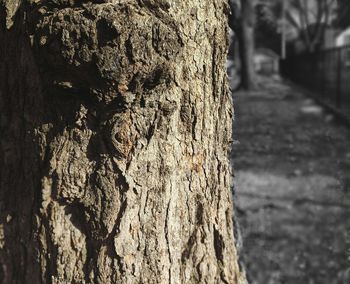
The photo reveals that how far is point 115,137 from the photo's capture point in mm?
1624

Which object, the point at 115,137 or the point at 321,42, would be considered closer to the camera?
the point at 115,137

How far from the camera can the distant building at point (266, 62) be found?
25.2 meters

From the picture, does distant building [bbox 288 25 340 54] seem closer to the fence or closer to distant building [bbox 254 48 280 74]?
the fence

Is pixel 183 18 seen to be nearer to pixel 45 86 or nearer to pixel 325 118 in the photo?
pixel 45 86

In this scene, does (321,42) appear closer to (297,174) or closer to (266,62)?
(266,62)

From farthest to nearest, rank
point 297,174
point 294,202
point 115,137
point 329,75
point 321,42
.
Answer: point 321,42 < point 329,75 < point 297,174 < point 294,202 < point 115,137

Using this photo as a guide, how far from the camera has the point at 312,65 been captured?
14820 mm

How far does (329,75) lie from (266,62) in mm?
14797

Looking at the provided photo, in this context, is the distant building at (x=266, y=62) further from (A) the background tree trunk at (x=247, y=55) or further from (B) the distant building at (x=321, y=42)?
(A) the background tree trunk at (x=247, y=55)

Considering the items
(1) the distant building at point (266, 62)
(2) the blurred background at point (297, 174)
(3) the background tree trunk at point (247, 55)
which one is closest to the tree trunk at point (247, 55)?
(3) the background tree trunk at point (247, 55)

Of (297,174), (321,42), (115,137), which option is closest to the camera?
(115,137)

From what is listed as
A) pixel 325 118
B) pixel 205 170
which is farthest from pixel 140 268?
pixel 325 118

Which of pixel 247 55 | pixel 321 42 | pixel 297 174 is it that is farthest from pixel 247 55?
pixel 297 174

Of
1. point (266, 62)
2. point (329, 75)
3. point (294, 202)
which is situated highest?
point (266, 62)
